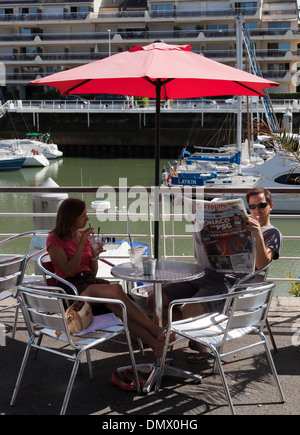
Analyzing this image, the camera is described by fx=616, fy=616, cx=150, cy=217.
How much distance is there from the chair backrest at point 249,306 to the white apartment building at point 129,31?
47464mm

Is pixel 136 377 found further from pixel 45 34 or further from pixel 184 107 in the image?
pixel 45 34

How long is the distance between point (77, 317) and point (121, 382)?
0.43m

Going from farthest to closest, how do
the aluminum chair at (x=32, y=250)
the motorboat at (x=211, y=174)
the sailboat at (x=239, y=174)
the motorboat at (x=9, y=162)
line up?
the motorboat at (x=9, y=162) < the motorboat at (x=211, y=174) < the sailboat at (x=239, y=174) < the aluminum chair at (x=32, y=250)

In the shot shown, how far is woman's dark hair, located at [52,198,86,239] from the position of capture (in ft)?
11.8

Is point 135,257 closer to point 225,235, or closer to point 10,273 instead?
point 225,235

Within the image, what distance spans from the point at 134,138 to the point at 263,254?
126 feet

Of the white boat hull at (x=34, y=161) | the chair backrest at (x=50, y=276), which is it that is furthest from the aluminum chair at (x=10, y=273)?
the white boat hull at (x=34, y=161)

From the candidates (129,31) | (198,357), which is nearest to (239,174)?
(198,357)

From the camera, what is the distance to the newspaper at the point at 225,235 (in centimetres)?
367

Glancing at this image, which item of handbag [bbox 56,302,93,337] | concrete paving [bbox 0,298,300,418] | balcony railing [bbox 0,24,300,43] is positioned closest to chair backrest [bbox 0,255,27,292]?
concrete paving [bbox 0,298,300,418]

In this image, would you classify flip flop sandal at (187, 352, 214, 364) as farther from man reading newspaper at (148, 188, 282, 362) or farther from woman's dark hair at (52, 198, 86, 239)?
woman's dark hair at (52, 198, 86, 239)

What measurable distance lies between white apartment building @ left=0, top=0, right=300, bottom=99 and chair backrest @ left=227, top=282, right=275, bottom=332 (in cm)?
4746

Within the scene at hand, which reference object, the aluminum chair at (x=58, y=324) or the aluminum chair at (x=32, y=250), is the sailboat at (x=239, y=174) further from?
the aluminum chair at (x=58, y=324)

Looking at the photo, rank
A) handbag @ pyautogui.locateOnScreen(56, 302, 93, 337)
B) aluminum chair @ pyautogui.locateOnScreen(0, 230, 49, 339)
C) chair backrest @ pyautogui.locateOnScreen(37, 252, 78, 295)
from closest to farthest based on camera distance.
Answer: handbag @ pyautogui.locateOnScreen(56, 302, 93, 337) → chair backrest @ pyautogui.locateOnScreen(37, 252, 78, 295) → aluminum chair @ pyautogui.locateOnScreen(0, 230, 49, 339)
